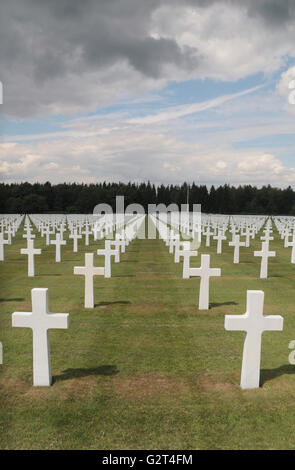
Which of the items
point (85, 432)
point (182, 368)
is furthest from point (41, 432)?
point (182, 368)

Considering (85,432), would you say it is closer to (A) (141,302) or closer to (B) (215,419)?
(B) (215,419)

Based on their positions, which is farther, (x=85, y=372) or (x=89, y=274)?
(x=89, y=274)

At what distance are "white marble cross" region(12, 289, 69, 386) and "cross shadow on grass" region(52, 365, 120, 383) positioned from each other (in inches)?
14.1

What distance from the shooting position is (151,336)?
7156mm

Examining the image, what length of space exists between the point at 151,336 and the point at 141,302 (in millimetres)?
2631

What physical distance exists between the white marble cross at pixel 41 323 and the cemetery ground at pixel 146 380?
31 cm

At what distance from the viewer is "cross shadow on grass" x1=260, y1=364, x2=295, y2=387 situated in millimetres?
5492

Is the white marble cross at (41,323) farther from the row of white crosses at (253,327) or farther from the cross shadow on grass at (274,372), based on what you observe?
the cross shadow on grass at (274,372)

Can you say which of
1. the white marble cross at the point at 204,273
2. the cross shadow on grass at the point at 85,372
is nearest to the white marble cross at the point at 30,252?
the white marble cross at the point at 204,273

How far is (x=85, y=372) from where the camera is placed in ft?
18.5

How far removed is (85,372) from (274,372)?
265 cm

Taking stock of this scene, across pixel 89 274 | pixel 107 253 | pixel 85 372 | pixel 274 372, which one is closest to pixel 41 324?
pixel 85 372

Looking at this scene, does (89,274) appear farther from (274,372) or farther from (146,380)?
(274,372)

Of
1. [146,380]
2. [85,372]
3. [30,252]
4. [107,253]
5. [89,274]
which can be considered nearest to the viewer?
[146,380]
